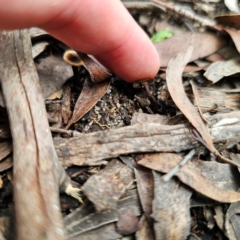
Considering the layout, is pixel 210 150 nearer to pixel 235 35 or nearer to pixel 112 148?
pixel 112 148

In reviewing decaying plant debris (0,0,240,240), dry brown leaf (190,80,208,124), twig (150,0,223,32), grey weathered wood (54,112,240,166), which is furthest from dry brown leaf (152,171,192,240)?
twig (150,0,223,32)

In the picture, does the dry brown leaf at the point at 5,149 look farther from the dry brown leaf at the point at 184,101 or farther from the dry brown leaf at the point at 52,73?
the dry brown leaf at the point at 184,101

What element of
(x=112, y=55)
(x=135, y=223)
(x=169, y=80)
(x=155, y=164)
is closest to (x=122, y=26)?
(x=112, y=55)

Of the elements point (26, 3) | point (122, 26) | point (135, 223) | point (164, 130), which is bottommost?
point (135, 223)

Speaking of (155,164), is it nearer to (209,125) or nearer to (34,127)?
(209,125)

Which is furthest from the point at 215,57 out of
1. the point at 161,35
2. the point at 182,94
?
the point at 182,94
